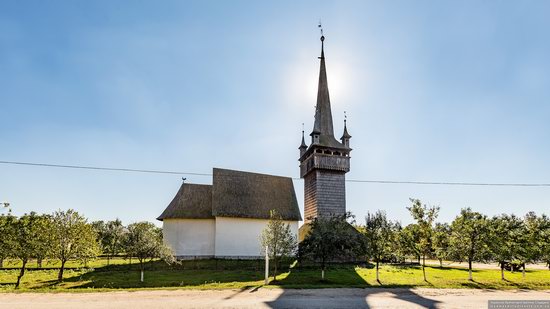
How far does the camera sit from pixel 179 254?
3862 cm

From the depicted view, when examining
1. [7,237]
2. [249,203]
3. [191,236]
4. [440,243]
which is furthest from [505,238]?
[7,237]

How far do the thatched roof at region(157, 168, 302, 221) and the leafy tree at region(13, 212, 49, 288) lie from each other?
56.1 feet

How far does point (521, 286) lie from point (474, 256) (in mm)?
3712

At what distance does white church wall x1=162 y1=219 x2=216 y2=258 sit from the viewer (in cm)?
3888

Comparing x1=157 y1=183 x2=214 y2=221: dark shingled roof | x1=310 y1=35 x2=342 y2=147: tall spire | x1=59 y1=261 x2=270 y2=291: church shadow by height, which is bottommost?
x1=59 y1=261 x2=270 y2=291: church shadow

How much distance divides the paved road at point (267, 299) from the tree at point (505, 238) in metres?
6.37

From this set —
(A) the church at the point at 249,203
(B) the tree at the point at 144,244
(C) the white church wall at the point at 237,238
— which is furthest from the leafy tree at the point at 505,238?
(B) the tree at the point at 144,244

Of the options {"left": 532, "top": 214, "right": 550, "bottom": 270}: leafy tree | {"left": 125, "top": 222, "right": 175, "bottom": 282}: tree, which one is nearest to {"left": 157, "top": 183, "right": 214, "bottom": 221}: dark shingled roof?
{"left": 125, "top": 222, "right": 175, "bottom": 282}: tree

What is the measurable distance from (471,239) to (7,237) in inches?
1283

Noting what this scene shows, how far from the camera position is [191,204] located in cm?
4062

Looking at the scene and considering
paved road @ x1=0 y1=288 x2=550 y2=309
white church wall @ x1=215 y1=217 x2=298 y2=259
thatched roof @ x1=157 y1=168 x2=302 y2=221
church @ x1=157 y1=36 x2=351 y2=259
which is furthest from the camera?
thatched roof @ x1=157 y1=168 x2=302 y2=221

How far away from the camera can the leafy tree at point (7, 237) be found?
21.6 m

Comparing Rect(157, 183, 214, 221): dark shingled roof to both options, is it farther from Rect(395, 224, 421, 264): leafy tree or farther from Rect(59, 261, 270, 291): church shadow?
Rect(395, 224, 421, 264): leafy tree

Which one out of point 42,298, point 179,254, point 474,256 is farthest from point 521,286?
point 179,254
